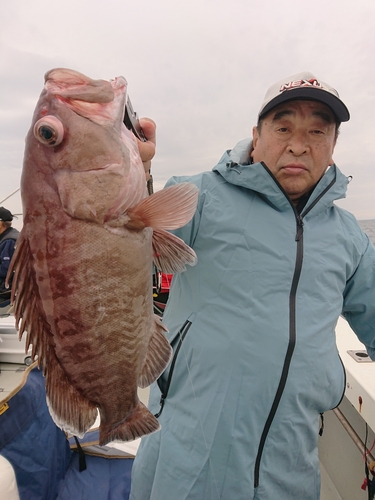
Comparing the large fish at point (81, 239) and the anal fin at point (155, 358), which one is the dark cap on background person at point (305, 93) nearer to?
the large fish at point (81, 239)

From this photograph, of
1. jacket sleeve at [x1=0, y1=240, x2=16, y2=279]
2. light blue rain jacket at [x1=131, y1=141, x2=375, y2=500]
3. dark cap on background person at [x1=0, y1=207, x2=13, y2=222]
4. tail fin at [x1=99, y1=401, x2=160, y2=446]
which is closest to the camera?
tail fin at [x1=99, y1=401, x2=160, y2=446]

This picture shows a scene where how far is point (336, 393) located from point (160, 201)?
63.3 inches

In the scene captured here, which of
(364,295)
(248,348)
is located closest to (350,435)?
(364,295)

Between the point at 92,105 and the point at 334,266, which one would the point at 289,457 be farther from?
the point at 92,105

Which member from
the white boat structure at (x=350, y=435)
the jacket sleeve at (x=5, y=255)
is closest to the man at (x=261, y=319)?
the white boat structure at (x=350, y=435)

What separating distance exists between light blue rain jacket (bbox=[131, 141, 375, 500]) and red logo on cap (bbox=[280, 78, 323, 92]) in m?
0.50

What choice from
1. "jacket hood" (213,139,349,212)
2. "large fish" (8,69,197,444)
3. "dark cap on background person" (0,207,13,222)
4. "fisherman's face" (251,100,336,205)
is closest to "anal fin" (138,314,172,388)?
"large fish" (8,69,197,444)

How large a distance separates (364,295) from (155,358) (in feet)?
5.04

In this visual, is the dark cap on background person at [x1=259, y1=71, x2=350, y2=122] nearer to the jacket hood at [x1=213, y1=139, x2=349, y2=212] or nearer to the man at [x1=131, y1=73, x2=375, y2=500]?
the man at [x1=131, y1=73, x2=375, y2=500]

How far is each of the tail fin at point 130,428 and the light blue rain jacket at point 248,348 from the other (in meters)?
0.48

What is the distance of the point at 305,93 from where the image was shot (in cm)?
196

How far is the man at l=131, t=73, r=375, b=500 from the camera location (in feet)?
5.68

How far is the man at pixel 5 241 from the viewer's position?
6.54 meters

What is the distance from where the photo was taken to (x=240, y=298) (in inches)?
71.1
